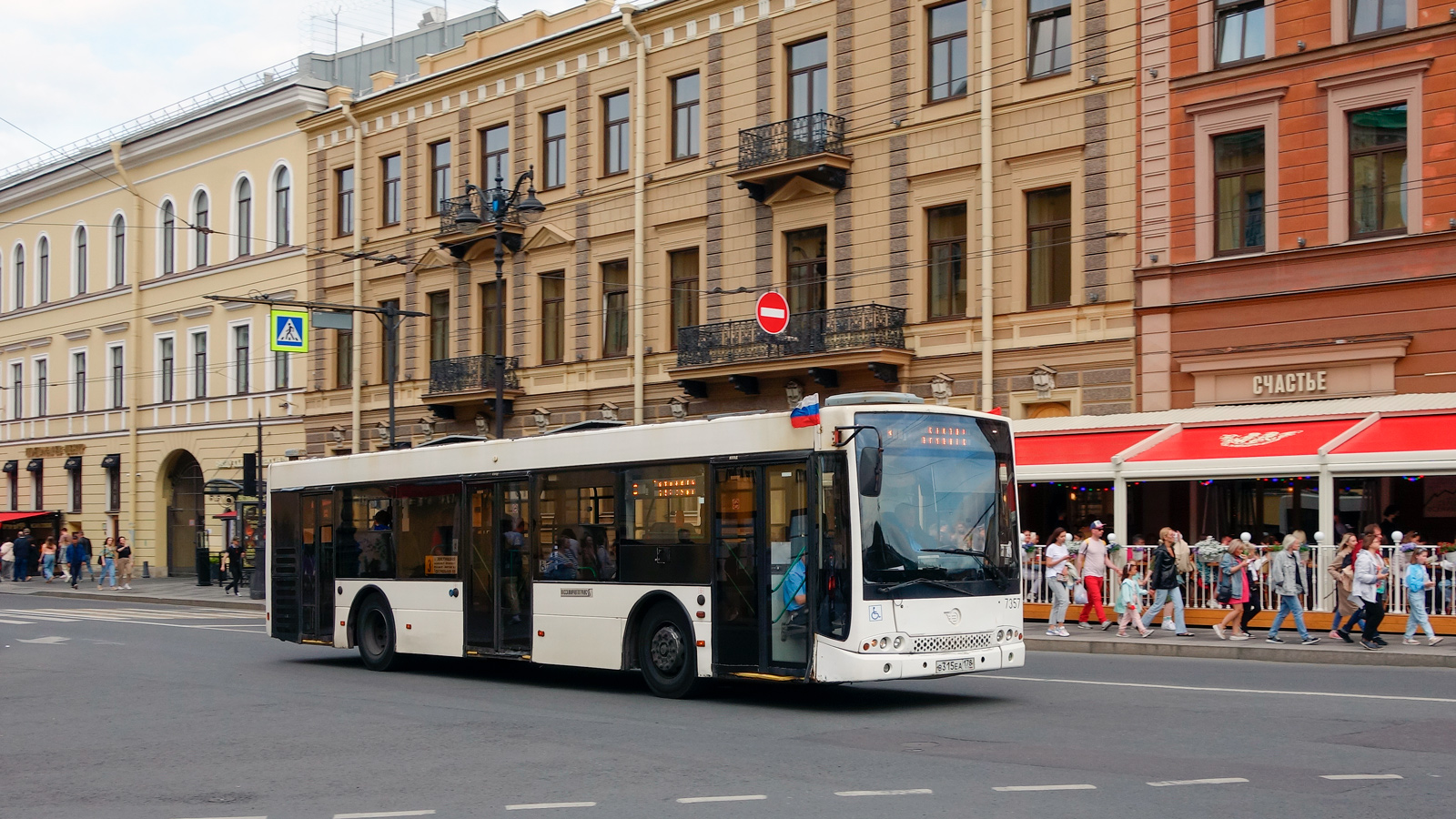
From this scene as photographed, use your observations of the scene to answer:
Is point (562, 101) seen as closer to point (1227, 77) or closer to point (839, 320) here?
point (839, 320)

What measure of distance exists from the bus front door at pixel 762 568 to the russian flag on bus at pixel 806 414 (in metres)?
0.39

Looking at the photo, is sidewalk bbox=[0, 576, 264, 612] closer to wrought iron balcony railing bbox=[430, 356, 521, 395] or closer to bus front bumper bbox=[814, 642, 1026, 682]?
wrought iron balcony railing bbox=[430, 356, 521, 395]

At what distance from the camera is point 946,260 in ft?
95.2

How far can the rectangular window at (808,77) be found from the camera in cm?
3119

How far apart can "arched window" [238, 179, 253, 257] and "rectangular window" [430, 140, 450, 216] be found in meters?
8.38

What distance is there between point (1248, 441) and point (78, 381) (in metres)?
43.5

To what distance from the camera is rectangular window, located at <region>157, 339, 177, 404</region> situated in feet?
162

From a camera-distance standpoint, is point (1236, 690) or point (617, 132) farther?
point (617, 132)

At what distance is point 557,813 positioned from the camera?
28.9 feet

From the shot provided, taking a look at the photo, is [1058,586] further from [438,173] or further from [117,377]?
[117,377]

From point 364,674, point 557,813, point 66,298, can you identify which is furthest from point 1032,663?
point 66,298

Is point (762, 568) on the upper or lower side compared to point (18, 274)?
lower

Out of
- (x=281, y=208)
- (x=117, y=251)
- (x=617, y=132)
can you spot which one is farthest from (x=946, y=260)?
(x=117, y=251)

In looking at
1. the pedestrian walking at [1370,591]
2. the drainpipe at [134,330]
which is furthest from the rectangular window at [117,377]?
the pedestrian walking at [1370,591]
